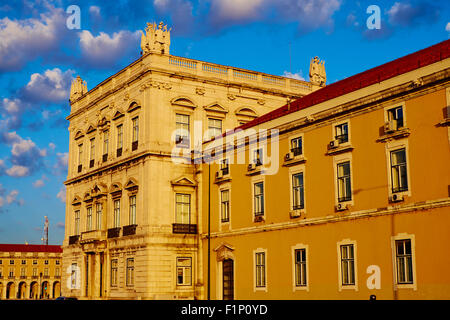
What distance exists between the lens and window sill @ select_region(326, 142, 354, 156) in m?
32.0

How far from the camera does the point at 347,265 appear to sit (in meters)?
31.7

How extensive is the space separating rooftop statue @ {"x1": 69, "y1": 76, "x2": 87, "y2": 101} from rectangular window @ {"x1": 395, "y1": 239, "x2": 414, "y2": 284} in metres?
37.5

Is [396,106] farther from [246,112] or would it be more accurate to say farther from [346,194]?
[246,112]

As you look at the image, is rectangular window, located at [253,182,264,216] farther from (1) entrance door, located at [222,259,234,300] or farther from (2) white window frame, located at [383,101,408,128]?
(2) white window frame, located at [383,101,408,128]

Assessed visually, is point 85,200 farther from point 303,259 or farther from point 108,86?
point 303,259

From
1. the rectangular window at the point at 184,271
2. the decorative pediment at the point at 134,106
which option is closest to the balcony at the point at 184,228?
the rectangular window at the point at 184,271

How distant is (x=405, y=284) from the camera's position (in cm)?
2822

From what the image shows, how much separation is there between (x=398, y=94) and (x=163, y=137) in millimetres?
20212

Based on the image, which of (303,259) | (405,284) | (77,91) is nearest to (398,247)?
(405,284)

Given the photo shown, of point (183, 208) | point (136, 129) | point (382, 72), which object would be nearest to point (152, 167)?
point (183, 208)

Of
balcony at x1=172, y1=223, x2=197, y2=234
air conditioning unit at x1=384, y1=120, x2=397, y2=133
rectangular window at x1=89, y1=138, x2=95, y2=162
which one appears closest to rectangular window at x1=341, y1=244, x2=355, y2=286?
air conditioning unit at x1=384, y1=120, x2=397, y2=133

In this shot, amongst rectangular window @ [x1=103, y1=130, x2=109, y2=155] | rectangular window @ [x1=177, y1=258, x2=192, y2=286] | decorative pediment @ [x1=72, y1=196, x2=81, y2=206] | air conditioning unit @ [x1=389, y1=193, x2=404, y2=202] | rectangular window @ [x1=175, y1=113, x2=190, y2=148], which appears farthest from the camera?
decorative pediment @ [x1=72, y1=196, x2=81, y2=206]
